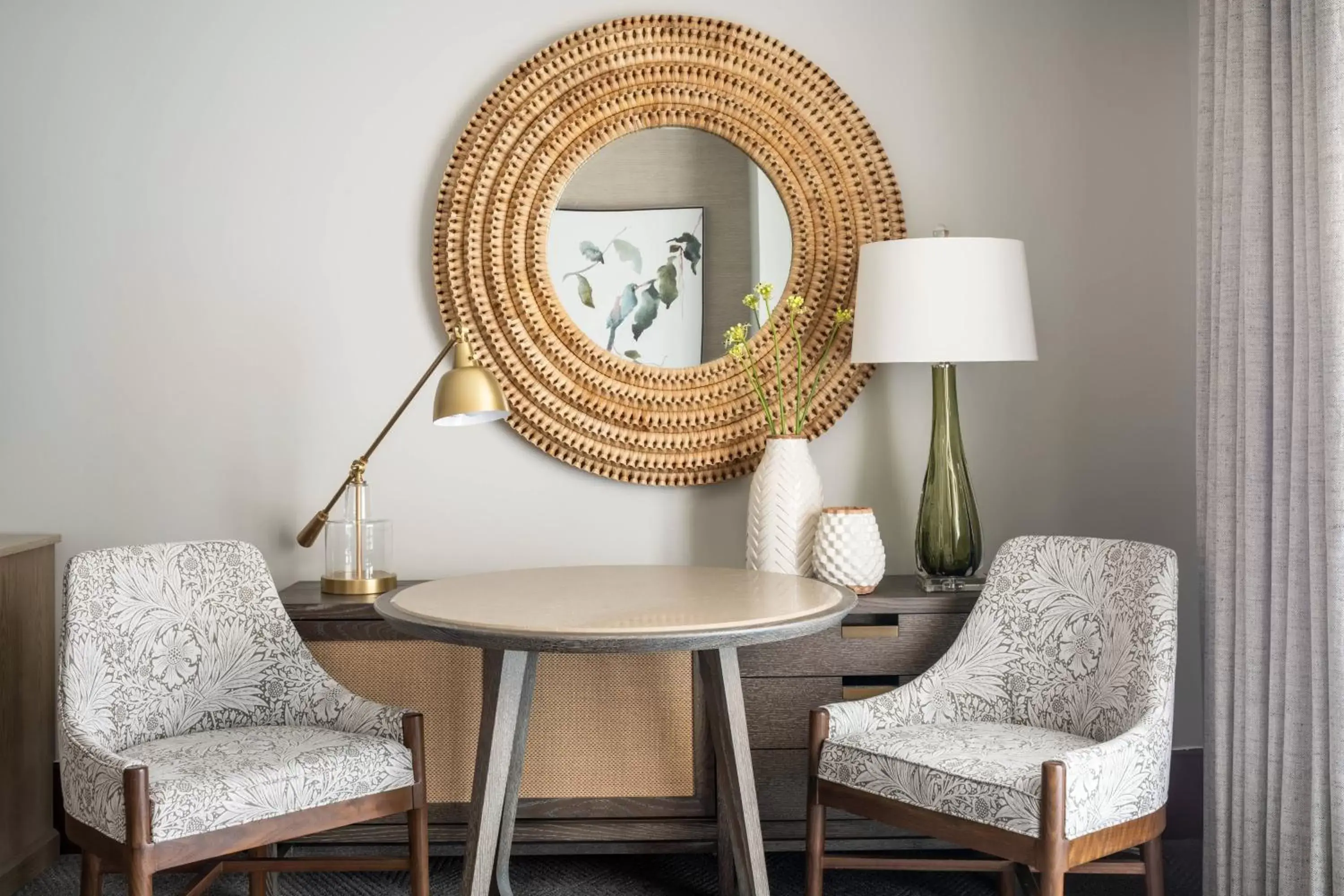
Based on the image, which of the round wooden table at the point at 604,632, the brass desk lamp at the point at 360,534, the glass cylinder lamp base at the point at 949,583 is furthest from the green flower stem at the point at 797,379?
the brass desk lamp at the point at 360,534

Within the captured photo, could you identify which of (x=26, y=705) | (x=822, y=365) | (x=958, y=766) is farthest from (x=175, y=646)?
(x=822, y=365)

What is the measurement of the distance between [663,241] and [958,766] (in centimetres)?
148

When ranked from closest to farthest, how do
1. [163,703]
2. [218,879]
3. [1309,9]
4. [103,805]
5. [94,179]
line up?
[103,805] → [1309,9] → [163,703] → [218,879] → [94,179]

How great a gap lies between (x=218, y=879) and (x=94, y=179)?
1709 mm

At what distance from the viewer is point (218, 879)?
2627 mm

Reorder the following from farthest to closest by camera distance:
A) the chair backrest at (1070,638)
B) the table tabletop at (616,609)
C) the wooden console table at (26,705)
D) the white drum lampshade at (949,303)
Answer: the wooden console table at (26,705), the white drum lampshade at (949,303), the chair backrest at (1070,638), the table tabletop at (616,609)

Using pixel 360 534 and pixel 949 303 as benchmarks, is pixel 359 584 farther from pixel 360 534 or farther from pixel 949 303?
pixel 949 303

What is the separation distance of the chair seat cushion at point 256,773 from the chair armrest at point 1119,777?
1.17m

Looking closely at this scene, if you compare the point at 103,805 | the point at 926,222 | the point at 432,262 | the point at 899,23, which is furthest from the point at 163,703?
the point at 899,23

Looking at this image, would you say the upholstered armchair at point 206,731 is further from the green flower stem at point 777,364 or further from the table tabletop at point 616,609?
the green flower stem at point 777,364

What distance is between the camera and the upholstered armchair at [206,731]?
6.14 feet

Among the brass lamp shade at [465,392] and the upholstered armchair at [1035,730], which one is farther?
the brass lamp shade at [465,392]

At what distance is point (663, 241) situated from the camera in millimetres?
2863

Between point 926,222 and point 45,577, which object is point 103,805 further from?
point 926,222
